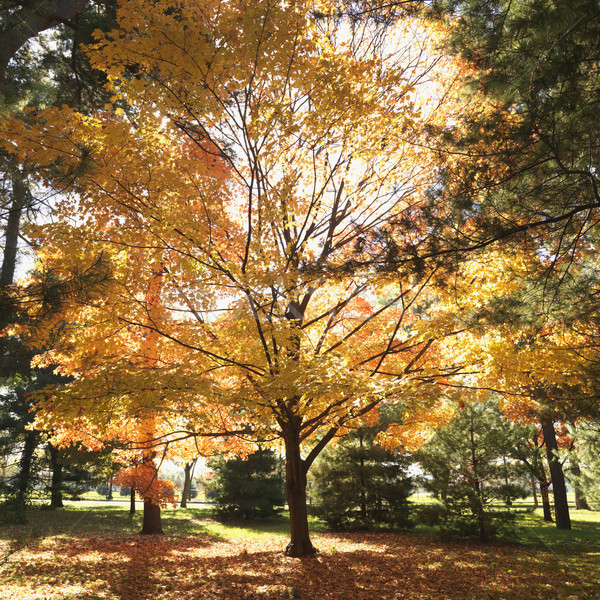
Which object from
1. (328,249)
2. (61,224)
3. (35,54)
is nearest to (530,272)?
(328,249)

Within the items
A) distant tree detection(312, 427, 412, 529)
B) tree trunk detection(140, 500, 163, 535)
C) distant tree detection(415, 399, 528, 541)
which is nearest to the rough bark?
tree trunk detection(140, 500, 163, 535)

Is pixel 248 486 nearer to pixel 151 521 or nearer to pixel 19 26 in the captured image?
pixel 151 521

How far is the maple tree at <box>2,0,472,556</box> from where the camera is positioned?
15.5 ft

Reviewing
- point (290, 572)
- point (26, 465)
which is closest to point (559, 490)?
point (290, 572)

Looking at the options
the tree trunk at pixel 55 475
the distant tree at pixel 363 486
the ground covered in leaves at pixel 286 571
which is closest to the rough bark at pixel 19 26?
the ground covered in leaves at pixel 286 571

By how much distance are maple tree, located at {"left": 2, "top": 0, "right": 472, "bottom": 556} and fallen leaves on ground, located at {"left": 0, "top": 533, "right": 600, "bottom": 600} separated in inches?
Answer: 53.2

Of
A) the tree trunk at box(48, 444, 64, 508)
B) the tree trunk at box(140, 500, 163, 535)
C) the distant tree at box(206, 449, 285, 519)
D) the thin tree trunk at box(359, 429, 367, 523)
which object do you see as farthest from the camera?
the tree trunk at box(48, 444, 64, 508)

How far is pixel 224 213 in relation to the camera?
6453mm

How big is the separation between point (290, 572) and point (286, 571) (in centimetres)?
8

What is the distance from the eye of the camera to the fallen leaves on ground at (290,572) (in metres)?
5.43

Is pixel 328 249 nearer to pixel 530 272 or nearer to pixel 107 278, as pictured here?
pixel 530 272

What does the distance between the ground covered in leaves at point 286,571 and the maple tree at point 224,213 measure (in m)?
1.41

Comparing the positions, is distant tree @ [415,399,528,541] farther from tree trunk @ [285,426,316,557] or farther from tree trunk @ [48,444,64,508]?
tree trunk @ [48,444,64,508]

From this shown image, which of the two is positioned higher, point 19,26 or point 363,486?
point 19,26
